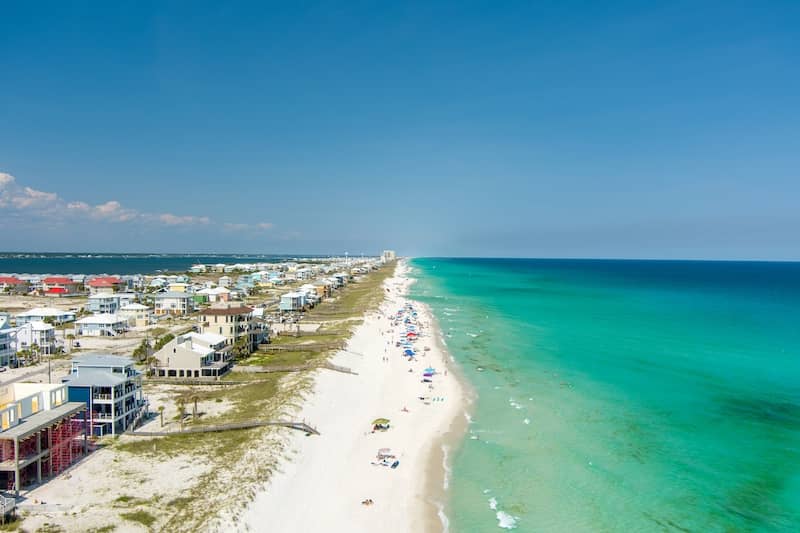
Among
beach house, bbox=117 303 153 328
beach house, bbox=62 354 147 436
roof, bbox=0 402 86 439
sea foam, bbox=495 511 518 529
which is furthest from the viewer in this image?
beach house, bbox=117 303 153 328

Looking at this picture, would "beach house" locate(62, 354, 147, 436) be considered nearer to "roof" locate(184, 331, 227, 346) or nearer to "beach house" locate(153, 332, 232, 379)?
"beach house" locate(153, 332, 232, 379)

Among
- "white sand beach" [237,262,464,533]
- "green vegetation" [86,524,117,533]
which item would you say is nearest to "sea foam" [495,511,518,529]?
"white sand beach" [237,262,464,533]

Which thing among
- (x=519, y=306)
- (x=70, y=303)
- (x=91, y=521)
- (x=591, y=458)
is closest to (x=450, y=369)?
(x=591, y=458)

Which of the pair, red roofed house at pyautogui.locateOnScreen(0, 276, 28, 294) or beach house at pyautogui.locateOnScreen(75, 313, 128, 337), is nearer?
beach house at pyautogui.locateOnScreen(75, 313, 128, 337)

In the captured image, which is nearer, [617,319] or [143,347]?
[143,347]

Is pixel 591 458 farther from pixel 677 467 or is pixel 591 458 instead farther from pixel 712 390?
pixel 712 390

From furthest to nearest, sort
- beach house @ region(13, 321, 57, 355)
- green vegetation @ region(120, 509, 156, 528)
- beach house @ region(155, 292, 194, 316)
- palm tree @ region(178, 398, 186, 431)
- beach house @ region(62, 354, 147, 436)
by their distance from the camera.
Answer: beach house @ region(155, 292, 194, 316) → beach house @ region(13, 321, 57, 355) → palm tree @ region(178, 398, 186, 431) → beach house @ region(62, 354, 147, 436) → green vegetation @ region(120, 509, 156, 528)

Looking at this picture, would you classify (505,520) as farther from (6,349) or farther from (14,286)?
(14,286)
